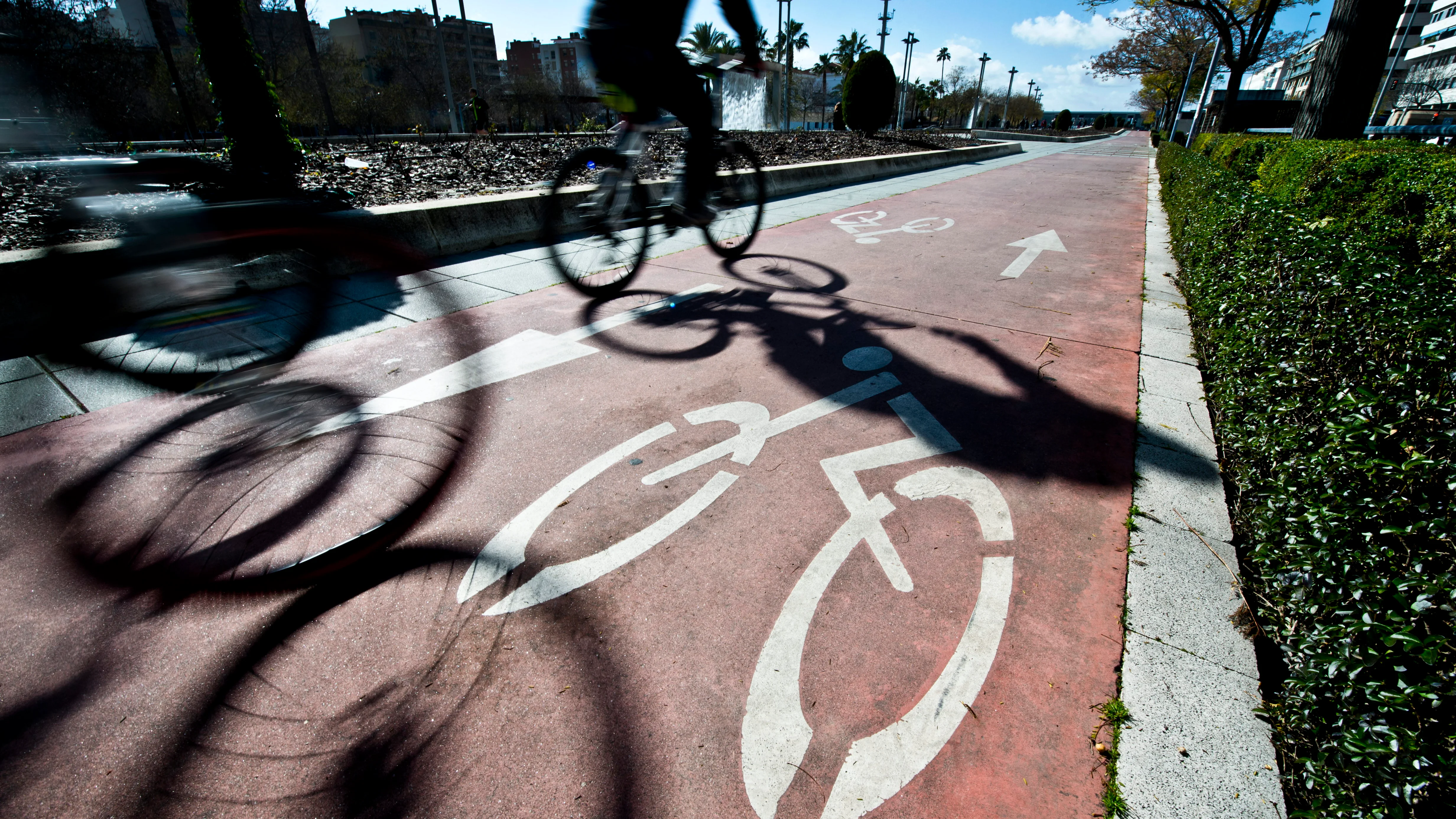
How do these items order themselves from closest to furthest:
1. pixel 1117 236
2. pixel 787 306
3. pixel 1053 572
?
pixel 1053 572 < pixel 787 306 < pixel 1117 236

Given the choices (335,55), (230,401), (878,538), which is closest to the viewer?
(878,538)

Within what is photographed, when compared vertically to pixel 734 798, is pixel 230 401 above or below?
above

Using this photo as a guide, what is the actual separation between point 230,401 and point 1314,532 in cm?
474

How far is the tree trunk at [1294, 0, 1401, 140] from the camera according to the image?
10.4m

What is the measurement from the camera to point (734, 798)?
1.59 metres

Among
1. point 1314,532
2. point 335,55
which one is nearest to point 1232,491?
point 1314,532

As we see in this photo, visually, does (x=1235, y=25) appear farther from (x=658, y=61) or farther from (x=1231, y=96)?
(x=658, y=61)

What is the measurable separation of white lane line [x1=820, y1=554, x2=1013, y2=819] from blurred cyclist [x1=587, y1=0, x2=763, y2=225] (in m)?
3.94

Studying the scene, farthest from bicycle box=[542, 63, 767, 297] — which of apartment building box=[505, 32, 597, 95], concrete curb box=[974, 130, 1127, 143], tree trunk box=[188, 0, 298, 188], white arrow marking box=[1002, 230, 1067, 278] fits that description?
apartment building box=[505, 32, 597, 95]

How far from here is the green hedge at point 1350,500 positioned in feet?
4.36

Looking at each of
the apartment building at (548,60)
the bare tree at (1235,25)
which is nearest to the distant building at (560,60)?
the apartment building at (548,60)

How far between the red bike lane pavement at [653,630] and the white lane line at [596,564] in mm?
12

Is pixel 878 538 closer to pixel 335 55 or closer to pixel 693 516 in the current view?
pixel 693 516

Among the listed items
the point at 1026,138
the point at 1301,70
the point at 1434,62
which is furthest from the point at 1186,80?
the point at 1434,62
